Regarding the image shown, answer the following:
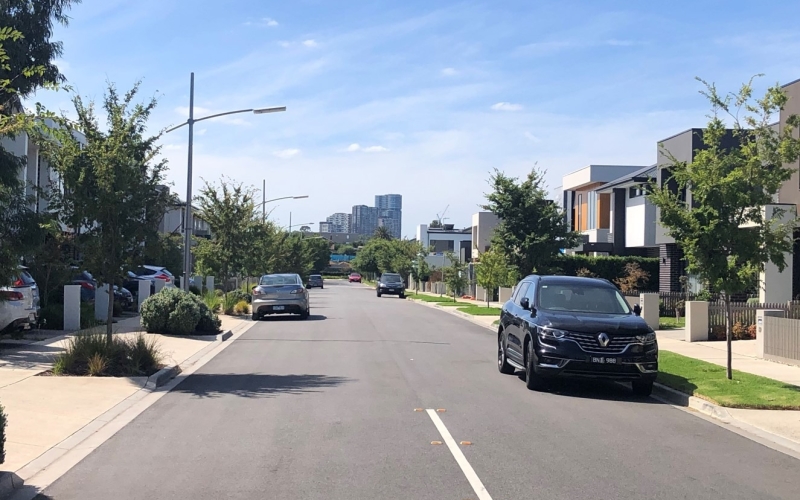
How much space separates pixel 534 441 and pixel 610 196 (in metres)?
35.0

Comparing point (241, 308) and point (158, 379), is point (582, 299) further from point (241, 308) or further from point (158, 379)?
point (241, 308)

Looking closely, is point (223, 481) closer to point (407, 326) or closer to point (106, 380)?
point (106, 380)

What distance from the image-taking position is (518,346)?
43.6 feet

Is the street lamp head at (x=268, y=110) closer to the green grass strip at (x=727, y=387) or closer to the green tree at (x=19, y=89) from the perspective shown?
the green tree at (x=19, y=89)

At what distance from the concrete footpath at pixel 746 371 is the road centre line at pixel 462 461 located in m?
3.82

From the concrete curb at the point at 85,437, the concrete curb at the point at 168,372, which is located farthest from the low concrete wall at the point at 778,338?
the concrete curb at the point at 168,372

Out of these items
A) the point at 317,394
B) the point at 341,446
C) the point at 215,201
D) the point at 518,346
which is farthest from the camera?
the point at 215,201

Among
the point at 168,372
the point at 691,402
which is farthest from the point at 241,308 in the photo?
the point at 691,402

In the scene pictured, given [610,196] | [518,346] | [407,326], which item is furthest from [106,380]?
[610,196]

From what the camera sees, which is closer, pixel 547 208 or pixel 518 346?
pixel 518 346

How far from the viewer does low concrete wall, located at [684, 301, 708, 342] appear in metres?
20.5

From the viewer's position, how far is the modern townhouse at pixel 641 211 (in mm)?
23359

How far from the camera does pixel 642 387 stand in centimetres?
1231

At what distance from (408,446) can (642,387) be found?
5.32 metres
